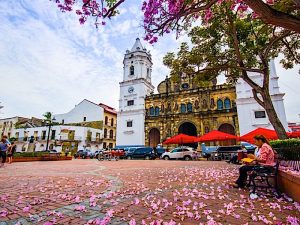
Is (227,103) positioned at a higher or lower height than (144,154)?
higher

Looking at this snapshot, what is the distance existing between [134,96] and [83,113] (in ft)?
59.7

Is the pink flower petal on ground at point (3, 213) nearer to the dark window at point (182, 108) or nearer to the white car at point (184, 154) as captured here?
the white car at point (184, 154)

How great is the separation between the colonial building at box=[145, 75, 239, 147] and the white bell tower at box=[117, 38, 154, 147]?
131 centimetres

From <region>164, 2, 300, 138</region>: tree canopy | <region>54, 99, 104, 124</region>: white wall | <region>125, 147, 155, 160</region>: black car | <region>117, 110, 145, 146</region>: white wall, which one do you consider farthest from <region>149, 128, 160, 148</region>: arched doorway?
<region>164, 2, 300, 138</region>: tree canopy

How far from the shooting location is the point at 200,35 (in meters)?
10.9

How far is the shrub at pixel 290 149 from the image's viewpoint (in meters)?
5.13

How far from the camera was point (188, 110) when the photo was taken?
2956 centimetres

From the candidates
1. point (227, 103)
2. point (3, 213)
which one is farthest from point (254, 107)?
point (3, 213)

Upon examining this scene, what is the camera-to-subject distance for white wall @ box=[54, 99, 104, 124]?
42.6m

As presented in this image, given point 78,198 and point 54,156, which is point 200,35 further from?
point 54,156

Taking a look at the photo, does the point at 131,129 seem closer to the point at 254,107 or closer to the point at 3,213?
the point at 254,107

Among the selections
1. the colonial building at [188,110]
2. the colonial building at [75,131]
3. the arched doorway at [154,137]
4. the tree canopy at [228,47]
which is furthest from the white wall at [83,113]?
the tree canopy at [228,47]

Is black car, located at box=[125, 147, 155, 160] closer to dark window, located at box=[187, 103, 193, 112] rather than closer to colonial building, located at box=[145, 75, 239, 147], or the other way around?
colonial building, located at box=[145, 75, 239, 147]

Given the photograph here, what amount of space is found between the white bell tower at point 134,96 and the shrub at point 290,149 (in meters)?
25.8
